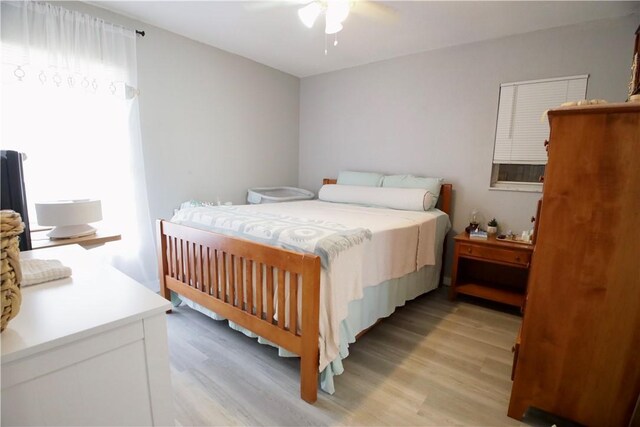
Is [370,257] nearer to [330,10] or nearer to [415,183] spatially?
[415,183]

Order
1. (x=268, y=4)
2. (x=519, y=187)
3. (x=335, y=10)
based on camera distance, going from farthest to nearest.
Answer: (x=519, y=187) → (x=268, y=4) → (x=335, y=10)

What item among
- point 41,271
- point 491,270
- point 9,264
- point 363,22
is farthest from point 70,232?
point 491,270

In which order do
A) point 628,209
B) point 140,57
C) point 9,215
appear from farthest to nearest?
point 140,57 < point 628,209 < point 9,215

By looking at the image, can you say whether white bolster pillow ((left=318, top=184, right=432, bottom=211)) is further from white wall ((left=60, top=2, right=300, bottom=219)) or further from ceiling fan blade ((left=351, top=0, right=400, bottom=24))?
ceiling fan blade ((left=351, top=0, right=400, bottom=24))

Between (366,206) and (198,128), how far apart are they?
1872 mm

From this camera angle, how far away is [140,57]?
8.41 feet

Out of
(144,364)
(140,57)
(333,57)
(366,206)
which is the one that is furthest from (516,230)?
(140,57)

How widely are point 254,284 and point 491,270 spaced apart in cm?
231

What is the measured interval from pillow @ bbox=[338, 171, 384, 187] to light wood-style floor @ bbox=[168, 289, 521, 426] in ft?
5.01

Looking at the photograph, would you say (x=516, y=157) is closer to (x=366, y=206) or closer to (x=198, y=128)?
(x=366, y=206)

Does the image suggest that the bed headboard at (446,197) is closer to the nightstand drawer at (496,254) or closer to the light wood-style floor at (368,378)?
the nightstand drawer at (496,254)

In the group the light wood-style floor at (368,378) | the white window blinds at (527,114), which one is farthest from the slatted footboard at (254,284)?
the white window blinds at (527,114)

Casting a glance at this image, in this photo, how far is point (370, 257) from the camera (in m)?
1.86

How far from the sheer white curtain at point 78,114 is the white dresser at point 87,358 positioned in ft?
6.03
